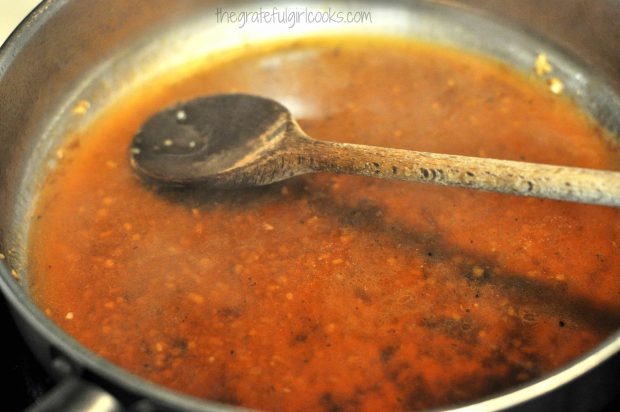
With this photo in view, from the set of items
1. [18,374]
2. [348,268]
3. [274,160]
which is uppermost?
[274,160]

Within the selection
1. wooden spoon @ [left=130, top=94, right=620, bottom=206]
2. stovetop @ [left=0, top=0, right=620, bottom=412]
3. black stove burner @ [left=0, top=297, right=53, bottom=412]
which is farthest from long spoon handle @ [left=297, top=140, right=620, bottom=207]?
black stove burner @ [left=0, top=297, right=53, bottom=412]

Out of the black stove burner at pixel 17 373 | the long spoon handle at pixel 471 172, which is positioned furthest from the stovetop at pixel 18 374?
the long spoon handle at pixel 471 172

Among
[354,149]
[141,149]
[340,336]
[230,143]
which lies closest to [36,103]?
[141,149]

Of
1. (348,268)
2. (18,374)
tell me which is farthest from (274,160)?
(18,374)

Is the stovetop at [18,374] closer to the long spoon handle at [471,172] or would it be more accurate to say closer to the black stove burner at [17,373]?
the black stove burner at [17,373]

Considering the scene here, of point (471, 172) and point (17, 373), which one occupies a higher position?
point (471, 172)

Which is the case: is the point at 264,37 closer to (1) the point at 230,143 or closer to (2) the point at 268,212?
(1) the point at 230,143

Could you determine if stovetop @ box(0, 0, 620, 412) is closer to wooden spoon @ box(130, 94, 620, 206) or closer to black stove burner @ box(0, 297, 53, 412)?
black stove burner @ box(0, 297, 53, 412)

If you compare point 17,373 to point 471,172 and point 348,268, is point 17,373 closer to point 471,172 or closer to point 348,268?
point 348,268
